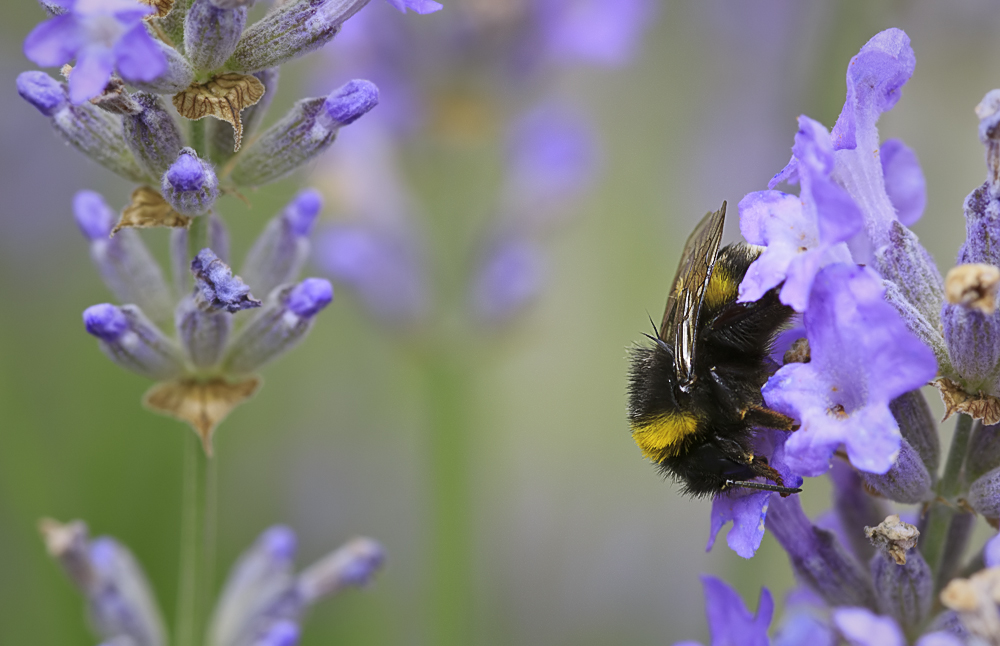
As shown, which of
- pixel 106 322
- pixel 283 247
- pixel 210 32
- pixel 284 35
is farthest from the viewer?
pixel 283 247

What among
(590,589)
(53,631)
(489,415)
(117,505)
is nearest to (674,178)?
(489,415)

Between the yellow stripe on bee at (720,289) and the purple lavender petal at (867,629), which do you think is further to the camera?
the yellow stripe on bee at (720,289)

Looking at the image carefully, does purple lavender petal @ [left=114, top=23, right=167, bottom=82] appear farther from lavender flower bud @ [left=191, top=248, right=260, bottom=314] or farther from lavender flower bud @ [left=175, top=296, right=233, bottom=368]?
lavender flower bud @ [left=175, top=296, right=233, bottom=368]

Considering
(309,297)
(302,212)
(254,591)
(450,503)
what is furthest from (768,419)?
(450,503)

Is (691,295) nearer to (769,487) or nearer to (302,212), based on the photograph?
(769,487)

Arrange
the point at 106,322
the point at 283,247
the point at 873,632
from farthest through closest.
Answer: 1. the point at 283,247
2. the point at 106,322
3. the point at 873,632

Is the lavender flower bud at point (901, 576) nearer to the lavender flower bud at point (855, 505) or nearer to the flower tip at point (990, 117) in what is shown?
the lavender flower bud at point (855, 505)

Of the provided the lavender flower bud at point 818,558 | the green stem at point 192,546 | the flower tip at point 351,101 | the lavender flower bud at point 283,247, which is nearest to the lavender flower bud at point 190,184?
the flower tip at point 351,101
